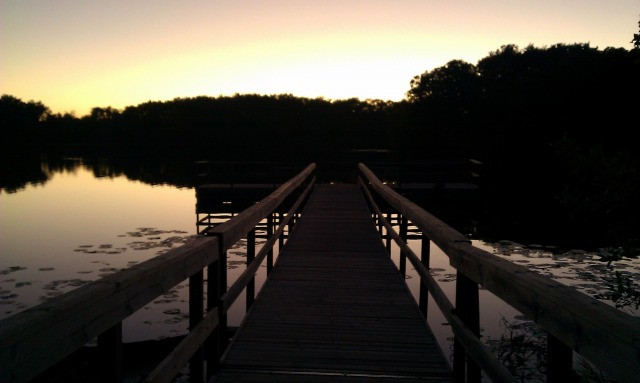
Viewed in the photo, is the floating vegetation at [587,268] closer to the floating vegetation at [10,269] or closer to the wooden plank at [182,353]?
the wooden plank at [182,353]

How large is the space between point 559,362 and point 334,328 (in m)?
2.56

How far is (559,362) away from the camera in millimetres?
1804

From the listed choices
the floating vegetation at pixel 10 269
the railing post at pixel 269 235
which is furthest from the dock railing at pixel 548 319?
the floating vegetation at pixel 10 269

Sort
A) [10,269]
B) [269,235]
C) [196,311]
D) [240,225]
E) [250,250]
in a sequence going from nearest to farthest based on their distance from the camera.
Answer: [196,311], [240,225], [250,250], [269,235], [10,269]

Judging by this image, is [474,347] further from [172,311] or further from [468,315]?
[172,311]

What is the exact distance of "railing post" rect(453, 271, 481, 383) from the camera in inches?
111

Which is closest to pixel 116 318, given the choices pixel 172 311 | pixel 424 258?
pixel 424 258

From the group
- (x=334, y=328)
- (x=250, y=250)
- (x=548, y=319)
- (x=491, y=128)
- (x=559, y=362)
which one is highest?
(x=491, y=128)

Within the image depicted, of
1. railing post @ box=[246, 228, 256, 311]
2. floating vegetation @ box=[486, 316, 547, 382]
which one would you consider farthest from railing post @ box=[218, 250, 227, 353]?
floating vegetation @ box=[486, 316, 547, 382]

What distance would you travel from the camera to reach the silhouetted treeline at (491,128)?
8324 mm

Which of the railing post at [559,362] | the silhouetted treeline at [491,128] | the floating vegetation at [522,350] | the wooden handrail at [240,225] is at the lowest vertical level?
the floating vegetation at [522,350]

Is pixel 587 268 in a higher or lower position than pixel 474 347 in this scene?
lower

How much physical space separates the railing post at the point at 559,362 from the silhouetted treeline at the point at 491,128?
6.28 meters

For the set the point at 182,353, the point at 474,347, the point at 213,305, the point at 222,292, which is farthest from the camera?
the point at 222,292
